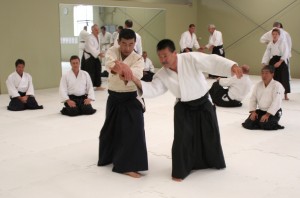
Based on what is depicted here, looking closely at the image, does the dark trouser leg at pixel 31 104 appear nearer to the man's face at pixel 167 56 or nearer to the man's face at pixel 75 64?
the man's face at pixel 75 64

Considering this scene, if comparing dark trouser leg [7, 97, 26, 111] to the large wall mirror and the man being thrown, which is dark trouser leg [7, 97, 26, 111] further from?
the large wall mirror

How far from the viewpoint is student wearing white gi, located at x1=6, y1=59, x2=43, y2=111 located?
6.16 m

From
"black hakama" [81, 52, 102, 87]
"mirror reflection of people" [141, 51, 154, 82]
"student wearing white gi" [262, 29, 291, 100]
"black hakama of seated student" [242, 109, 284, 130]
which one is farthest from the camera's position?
"mirror reflection of people" [141, 51, 154, 82]

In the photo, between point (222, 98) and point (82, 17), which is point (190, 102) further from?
point (82, 17)

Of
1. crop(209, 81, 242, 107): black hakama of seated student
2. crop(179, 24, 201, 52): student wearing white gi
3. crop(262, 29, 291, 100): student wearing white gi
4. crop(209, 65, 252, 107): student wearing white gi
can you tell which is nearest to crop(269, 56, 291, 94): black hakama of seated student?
crop(262, 29, 291, 100): student wearing white gi

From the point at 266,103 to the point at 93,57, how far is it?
4562 mm

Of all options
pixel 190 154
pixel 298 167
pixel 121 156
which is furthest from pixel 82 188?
pixel 298 167

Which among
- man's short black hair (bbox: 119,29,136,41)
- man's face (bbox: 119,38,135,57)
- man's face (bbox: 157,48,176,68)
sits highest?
man's short black hair (bbox: 119,29,136,41)

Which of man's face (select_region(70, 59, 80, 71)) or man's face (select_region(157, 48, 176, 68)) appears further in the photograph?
man's face (select_region(70, 59, 80, 71))

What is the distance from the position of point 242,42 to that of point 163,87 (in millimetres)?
8916

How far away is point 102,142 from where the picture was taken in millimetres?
3404

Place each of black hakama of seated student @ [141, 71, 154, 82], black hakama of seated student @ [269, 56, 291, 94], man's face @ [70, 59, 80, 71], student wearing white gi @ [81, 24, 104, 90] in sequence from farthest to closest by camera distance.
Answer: black hakama of seated student @ [141, 71, 154, 82] → student wearing white gi @ [81, 24, 104, 90] → black hakama of seated student @ [269, 56, 291, 94] → man's face @ [70, 59, 80, 71]

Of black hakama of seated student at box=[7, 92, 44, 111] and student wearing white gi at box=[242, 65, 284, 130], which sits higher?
student wearing white gi at box=[242, 65, 284, 130]

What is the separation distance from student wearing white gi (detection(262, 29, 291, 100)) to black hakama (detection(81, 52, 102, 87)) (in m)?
3.66
